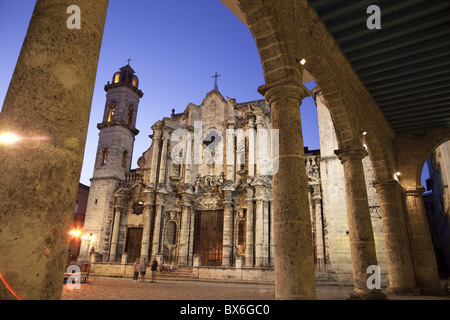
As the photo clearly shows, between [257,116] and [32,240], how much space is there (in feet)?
61.2

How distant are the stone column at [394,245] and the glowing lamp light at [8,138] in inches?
379

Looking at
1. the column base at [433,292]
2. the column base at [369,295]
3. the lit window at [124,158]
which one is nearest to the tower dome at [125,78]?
the lit window at [124,158]

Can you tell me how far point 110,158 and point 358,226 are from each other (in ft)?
62.6

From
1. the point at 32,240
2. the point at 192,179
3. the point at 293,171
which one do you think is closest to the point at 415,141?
the point at 293,171

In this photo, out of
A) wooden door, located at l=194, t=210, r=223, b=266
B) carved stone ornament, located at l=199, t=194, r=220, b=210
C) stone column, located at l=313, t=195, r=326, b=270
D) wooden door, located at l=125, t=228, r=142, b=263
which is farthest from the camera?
wooden door, located at l=125, t=228, r=142, b=263

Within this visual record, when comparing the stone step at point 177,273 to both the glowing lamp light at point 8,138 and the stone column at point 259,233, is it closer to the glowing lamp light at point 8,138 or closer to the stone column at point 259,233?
the stone column at point 259,233

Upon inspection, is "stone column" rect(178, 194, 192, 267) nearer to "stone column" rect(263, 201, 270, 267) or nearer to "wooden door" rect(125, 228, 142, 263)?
"wooden door" rect(125, 228, 142, 263)

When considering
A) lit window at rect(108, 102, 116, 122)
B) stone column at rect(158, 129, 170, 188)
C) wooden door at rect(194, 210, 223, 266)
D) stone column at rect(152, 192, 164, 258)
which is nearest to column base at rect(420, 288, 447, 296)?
wooden door at rect(194, 210, 223, 266)

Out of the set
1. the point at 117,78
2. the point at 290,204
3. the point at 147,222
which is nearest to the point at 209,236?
the point at 147,222

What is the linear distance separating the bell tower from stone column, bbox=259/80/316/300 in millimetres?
19026

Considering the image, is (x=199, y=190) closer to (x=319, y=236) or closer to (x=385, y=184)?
(x=319, y=236)

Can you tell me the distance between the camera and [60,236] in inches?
70.9

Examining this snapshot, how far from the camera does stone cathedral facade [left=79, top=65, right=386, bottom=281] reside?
1584cm

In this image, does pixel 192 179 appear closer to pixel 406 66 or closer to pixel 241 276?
pixel 241 276
